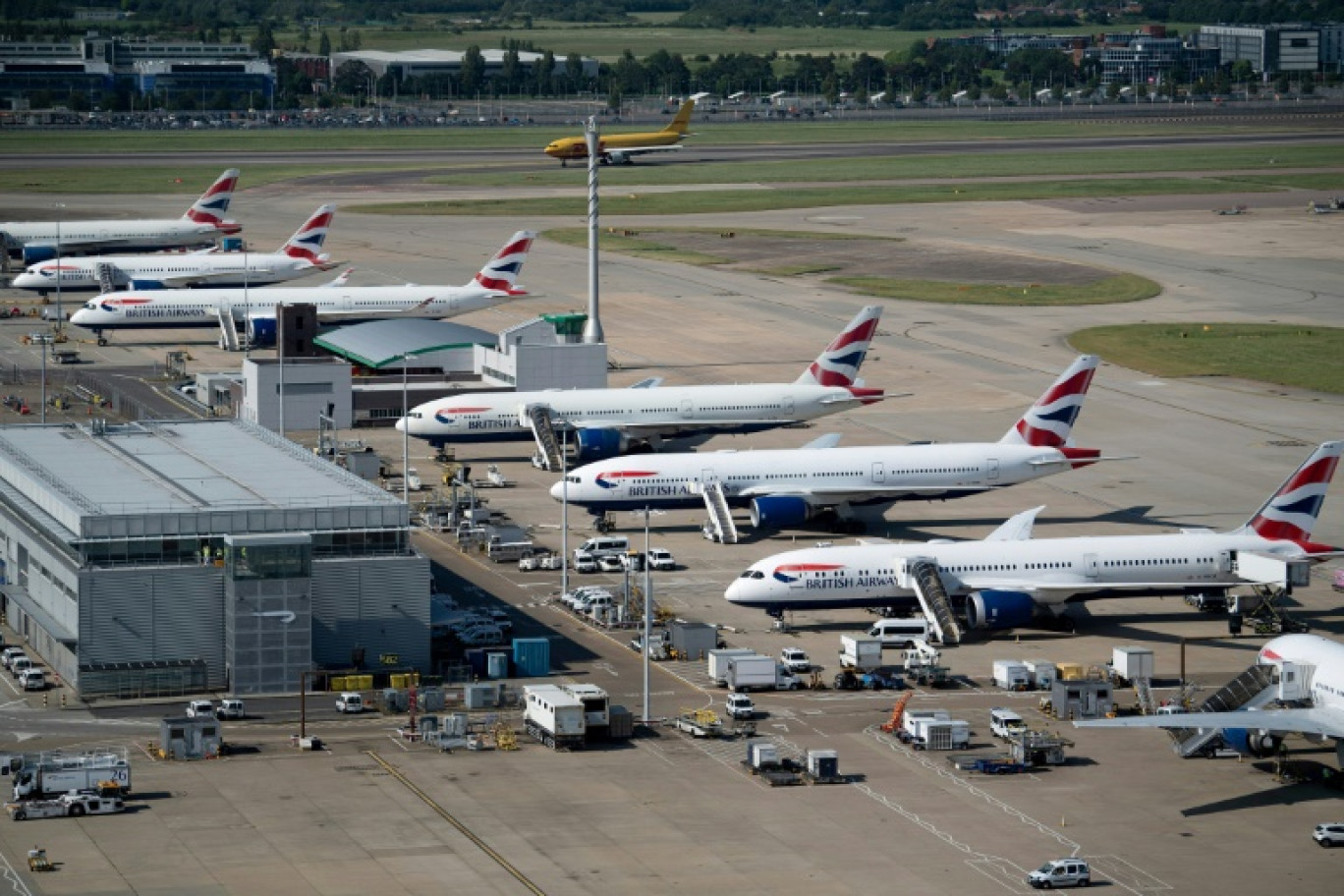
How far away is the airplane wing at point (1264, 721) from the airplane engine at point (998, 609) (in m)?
19.5

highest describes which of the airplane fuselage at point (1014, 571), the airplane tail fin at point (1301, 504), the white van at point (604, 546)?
the airplane tail fin at point (1301, 504)

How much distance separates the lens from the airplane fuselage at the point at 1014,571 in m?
102

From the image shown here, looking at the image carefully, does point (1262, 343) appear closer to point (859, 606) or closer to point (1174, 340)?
point (1174, 340)

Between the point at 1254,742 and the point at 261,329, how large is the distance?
115299 mm

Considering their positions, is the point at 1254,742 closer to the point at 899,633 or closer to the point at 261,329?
the point at 899,633

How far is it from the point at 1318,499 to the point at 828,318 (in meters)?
96.1

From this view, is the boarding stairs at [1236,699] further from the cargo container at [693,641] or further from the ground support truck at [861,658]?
the cargo container at [693,641]

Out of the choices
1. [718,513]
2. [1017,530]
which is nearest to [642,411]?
[718,513]

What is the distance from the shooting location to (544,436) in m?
139

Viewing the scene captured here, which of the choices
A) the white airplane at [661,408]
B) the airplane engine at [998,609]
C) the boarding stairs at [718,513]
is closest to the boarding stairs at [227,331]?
the white airplane at [661,408]

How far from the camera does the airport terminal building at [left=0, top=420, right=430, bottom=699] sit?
94438 mm

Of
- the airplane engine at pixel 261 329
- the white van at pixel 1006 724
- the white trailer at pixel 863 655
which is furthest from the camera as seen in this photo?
the airplane engine at pixel 261 329

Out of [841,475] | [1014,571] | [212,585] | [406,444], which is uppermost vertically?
[212,585]

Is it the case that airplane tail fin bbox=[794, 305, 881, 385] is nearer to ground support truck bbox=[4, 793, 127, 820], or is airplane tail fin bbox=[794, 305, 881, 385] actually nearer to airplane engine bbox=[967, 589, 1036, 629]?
airplane engine bbox=[967, 589, 1036, 629]
